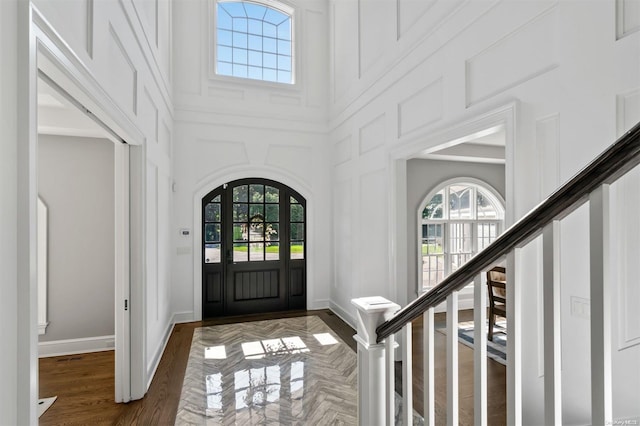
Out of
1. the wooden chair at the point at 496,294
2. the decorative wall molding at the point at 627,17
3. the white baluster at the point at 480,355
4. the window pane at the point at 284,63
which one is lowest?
the wooden chair at the point at 496,294

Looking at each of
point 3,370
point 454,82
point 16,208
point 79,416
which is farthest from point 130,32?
point 79,416

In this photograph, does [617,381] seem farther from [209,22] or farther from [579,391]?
[209,22]

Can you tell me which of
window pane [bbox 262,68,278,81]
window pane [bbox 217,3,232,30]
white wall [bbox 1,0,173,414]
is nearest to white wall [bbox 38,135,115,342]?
white wall [bbox 1,0,173,414]

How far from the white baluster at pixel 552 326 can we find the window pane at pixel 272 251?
4770 millimetres

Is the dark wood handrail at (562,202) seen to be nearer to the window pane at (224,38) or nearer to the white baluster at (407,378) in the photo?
the white baluster at (407,378)

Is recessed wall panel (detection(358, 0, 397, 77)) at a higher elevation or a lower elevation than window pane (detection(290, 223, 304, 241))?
higher

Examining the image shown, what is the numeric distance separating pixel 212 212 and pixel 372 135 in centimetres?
283

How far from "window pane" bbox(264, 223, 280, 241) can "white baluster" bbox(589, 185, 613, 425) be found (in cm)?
488

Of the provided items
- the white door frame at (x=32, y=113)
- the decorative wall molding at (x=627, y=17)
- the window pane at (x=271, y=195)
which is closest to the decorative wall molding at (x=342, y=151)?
the window pane at (x=271, y=195)

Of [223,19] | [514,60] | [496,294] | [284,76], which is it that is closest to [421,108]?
[514,60]

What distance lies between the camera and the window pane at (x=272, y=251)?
17.5 ft

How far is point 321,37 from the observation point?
556 centimetres

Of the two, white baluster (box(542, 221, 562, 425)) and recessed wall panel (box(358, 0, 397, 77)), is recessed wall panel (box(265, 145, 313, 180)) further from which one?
white baluster (box(542, 221, 562, 425))

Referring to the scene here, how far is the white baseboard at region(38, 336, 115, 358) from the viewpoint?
→ 350 cm
